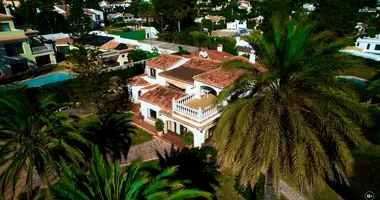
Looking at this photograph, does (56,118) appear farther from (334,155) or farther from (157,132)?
(334,155)

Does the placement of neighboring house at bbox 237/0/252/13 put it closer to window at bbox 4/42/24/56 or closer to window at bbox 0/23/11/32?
window at bbox 4/42/24/56

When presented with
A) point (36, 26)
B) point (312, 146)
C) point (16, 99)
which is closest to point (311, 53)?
point (312, 146)

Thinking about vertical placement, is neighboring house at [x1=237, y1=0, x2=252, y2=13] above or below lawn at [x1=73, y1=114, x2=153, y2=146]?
above

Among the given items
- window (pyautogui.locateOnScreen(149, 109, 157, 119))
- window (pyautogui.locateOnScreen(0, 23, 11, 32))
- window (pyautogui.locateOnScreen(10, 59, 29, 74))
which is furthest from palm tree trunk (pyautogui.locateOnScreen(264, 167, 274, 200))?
window (pyautogui.locateOnScreen(0, 23, 11, 32))

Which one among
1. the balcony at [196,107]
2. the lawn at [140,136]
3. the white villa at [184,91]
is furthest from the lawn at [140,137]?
the balcony at [196,107]

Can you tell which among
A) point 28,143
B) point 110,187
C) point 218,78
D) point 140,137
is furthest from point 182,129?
point 110,187

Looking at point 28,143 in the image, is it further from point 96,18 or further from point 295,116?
point 96,18
